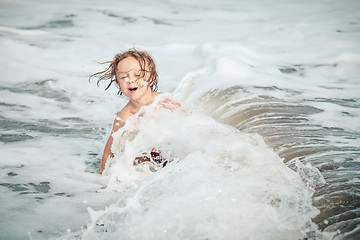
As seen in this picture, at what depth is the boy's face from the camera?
3414 millimetres

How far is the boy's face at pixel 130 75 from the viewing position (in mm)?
3414

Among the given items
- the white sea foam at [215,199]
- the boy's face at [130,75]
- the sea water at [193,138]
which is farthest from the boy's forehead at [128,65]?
the white sea foam at [215,199]

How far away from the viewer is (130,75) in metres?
3.42

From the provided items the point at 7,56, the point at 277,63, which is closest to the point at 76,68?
the point at 7,56

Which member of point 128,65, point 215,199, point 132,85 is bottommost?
point 215,199

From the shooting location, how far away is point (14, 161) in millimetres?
3088

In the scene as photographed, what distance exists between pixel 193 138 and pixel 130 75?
32.2 inches

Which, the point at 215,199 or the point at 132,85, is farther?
the point at 132,85

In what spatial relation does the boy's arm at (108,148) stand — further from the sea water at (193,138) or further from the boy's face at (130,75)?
the boy's face at (130,75)

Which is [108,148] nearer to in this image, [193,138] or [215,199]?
[193,138]

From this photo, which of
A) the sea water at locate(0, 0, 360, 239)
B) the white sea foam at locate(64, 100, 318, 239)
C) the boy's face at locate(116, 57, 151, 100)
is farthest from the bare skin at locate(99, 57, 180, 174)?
the white sea foam at locate(64, 100, 318, 239)

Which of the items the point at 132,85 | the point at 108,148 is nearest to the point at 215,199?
the point at 108,148

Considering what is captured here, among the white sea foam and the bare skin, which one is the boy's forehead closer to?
the bare skin

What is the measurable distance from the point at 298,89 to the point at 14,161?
2902 mm
